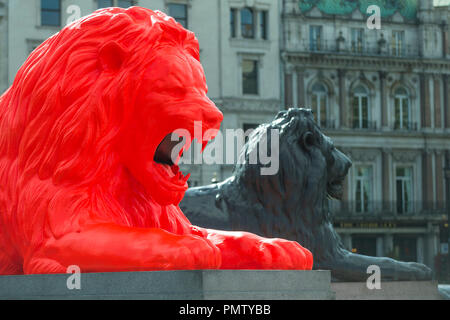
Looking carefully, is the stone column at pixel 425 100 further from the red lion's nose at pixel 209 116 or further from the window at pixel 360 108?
the red lion's nose at pixel 209 116

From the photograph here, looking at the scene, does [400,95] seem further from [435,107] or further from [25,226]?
[25,226]

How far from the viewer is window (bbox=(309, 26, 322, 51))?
3338 cm

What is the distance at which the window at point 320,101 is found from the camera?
1314 inches

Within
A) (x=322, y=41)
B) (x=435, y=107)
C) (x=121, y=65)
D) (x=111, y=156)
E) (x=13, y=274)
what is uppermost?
(x=322, y=41)

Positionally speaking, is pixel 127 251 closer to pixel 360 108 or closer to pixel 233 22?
pixel 233 22

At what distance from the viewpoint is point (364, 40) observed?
3419 centimetres

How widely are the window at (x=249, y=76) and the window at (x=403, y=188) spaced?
282 inches

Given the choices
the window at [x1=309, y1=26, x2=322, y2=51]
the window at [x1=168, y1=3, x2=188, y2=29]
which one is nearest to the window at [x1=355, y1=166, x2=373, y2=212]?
the window at [x1=309, y1=26, x2=322, y2=51]

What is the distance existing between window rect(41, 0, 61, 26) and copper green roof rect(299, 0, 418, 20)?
32.0 feet

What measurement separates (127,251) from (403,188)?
31670 mm

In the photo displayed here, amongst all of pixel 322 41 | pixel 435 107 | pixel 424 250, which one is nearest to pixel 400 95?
pixel 435 107

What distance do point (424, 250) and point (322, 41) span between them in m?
9.29

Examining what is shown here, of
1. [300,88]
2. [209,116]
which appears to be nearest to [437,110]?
[300,88]

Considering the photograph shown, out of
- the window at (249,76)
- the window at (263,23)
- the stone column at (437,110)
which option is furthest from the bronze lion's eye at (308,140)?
the stone column at (437,110)
